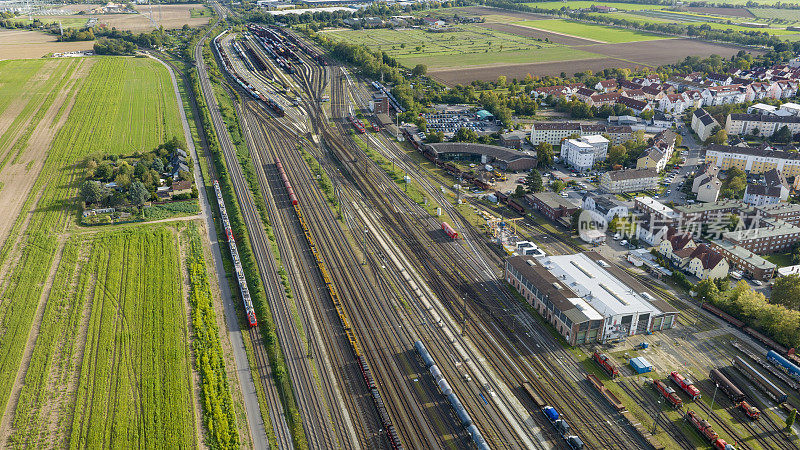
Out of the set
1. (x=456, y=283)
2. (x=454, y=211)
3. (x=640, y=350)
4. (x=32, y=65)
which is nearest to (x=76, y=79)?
(x=32, y=65)

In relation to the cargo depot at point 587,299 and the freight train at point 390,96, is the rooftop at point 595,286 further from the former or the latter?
the freight train at point 390,96

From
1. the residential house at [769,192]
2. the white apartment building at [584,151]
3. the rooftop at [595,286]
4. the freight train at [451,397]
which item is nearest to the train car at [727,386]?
the rooftop at [595,286]

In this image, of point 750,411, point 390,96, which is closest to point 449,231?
point 750,411

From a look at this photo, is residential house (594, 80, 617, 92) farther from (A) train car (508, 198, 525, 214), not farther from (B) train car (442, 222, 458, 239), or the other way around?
(B) train car (442, 222, 458, 239)

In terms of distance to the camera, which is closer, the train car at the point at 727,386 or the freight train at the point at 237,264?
the train car at the point at 727,386

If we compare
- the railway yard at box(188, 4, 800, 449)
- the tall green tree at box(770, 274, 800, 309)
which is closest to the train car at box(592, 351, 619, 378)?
the railway yard at box(188, 4, 800, 449)

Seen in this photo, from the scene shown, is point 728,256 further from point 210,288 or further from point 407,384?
point 210,288
